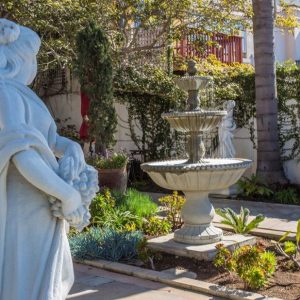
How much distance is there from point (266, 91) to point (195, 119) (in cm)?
475

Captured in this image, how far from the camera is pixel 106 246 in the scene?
592cm

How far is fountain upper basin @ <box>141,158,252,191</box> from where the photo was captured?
5.79 metres

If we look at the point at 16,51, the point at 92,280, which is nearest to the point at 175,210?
the point at 92,280

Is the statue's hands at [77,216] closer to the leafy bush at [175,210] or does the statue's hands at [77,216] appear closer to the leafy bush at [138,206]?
the leafy bush at [175,210]

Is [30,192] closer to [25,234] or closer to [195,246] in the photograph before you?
[25,234]

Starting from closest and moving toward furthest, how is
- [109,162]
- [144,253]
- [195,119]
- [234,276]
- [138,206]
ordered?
[234,276]
[144,253]
[195,119]
[138,206]
[109,162]

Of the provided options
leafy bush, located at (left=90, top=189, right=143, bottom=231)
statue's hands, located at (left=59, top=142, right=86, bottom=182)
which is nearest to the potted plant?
leafy bush, located at (left=90, top=189, right=143, bottom=231)

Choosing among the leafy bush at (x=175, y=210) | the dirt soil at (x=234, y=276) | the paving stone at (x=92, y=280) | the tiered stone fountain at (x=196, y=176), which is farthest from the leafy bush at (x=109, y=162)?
the paving stone at (x=92, y=280)

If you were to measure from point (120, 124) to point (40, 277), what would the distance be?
1193 centimetres

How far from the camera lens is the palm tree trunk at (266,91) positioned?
35.2 feet

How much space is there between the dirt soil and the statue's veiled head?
128 inches

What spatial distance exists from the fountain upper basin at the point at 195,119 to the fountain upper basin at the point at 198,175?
2.48ft

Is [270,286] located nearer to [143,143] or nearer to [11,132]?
[11,132]

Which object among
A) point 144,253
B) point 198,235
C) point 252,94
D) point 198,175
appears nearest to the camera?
point 144,253
